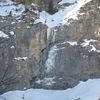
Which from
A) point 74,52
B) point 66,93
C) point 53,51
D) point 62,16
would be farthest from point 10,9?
point 66,93

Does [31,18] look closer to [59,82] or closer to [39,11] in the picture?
→ [39,11]

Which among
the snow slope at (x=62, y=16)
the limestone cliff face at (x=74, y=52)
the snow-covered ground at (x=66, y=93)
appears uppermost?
the snow slope at (x=62, y=16)

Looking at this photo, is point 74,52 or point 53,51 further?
point 53,51

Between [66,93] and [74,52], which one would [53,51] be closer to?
[74,52]

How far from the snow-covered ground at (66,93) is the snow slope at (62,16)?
2.77m

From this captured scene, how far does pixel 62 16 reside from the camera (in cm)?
1759

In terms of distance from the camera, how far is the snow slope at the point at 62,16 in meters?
17.4

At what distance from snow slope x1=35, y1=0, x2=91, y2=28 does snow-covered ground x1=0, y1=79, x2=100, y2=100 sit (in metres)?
2.77

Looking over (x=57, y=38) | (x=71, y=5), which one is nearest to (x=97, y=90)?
(x=57, y=38)

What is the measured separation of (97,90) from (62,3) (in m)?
4.48

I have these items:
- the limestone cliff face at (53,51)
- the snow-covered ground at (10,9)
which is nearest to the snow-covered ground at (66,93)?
the limestone cliff face at (53,51)

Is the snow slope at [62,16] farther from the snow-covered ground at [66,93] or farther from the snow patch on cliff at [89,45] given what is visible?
the snow-covered ground at [66,93]

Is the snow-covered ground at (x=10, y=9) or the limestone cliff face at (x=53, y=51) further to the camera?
the snow-covered ground at (x=10, y=9)

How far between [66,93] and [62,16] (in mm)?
3467
